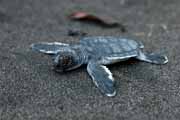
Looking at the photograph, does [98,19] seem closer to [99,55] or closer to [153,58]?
[153,58]

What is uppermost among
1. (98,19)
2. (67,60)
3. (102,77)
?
(98,19)

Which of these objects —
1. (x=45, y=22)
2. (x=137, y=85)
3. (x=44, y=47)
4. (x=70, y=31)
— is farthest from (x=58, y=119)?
(x=45, y=22)

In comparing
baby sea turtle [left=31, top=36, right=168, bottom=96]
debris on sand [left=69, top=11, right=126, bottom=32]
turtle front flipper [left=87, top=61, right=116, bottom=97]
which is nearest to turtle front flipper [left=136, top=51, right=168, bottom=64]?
baby sea turtle [left=31, top=36, right=168, bottom=96]

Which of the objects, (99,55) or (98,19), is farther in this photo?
(98,19)

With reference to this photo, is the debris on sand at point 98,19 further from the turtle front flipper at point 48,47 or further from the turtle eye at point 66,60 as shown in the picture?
the turtle eye at point 66,60

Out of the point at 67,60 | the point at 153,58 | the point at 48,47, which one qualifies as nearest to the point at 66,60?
the point at 67,60

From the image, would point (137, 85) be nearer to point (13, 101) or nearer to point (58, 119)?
point (58, 119)

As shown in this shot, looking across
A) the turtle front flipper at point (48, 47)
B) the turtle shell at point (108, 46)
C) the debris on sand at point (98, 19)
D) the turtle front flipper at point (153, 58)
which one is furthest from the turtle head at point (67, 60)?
the debris on sand at point (98, 19)
